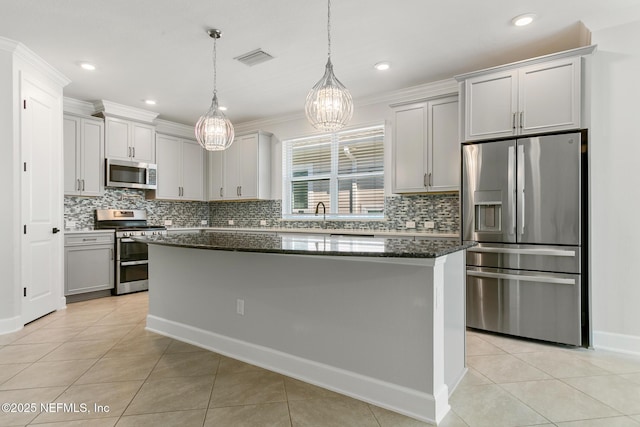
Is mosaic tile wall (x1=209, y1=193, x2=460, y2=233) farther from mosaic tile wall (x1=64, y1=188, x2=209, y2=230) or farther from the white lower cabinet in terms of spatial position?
the white lower cabinet

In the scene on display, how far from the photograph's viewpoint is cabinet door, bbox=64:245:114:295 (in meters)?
4.53

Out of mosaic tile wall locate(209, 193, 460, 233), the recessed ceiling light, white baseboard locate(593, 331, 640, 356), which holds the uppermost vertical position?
the recessed ceiling light

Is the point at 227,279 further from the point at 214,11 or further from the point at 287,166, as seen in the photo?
the point at 287,166

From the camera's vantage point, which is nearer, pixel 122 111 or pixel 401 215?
pixel 401 215

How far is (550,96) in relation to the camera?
10.3 feet

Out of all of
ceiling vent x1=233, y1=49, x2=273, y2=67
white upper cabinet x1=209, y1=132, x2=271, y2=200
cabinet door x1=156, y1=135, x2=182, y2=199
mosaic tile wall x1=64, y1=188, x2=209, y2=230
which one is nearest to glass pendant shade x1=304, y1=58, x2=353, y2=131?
ceiling vent x1=233, y1=49, x2=273, y2=67

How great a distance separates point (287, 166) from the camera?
5.90 metres

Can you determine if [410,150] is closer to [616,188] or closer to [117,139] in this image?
[616,188]

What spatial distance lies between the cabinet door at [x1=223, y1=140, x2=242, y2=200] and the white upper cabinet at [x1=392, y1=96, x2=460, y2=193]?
110 inches

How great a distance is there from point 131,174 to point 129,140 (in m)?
0.51

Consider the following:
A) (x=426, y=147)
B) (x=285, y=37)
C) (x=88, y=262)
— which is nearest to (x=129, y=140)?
(x=88, y=262)

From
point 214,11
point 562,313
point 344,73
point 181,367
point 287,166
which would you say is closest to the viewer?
point 181,367

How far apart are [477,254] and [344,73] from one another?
241 centimetres

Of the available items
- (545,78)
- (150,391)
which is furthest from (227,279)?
(545,78)
